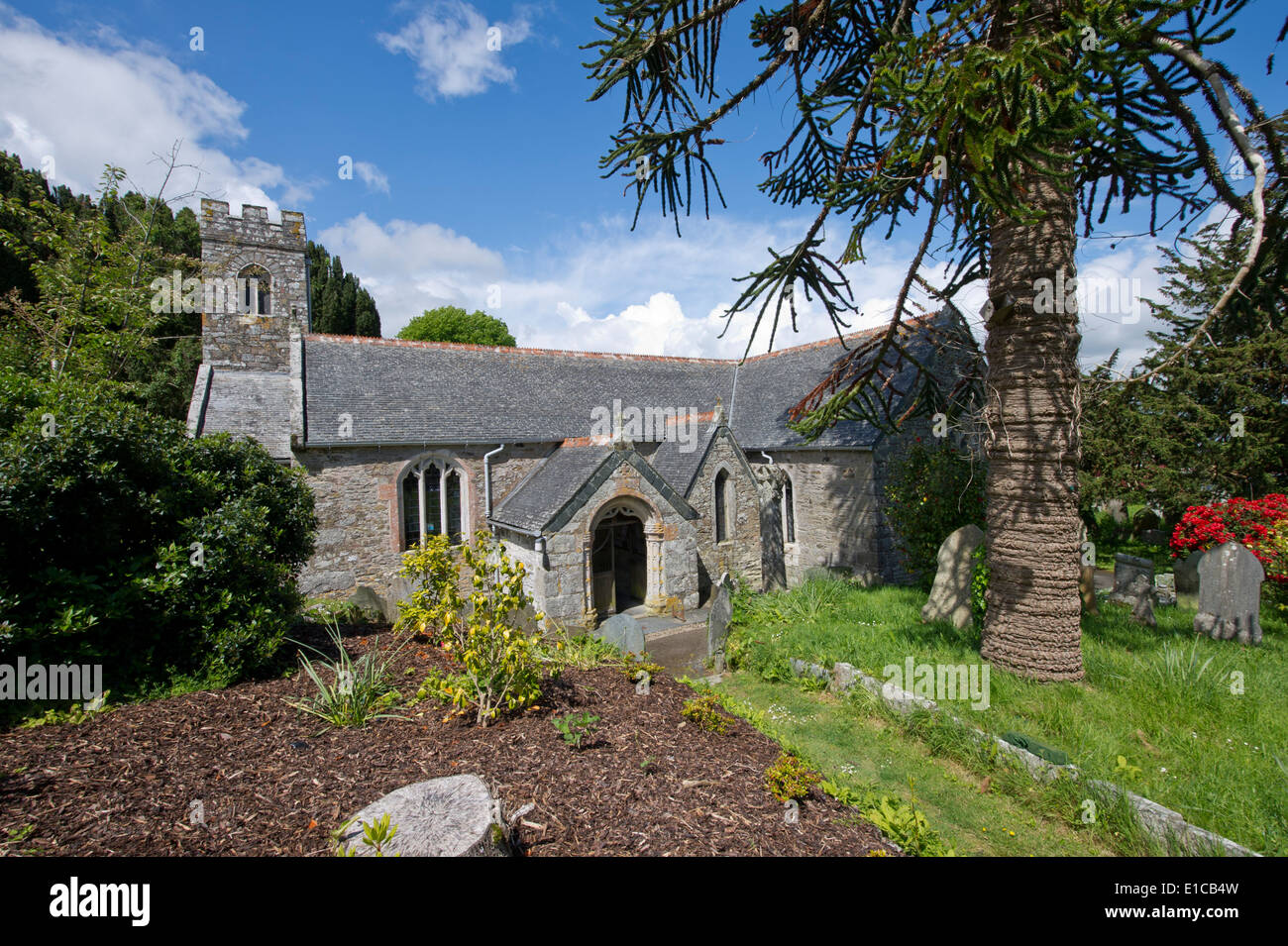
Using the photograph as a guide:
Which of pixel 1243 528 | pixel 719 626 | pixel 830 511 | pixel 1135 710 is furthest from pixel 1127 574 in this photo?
pixel 830 511

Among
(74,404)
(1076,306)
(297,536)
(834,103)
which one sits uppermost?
(834,103)

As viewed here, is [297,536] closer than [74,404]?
No

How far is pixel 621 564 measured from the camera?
16609 millimetres

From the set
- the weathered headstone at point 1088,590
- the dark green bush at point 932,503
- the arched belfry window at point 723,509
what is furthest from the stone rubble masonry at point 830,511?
the weathered headstone at point 1088,590

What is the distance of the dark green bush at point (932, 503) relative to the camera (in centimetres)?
1123

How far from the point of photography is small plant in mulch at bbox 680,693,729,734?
19.2 ft

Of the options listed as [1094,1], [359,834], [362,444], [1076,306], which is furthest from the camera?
[362,444]

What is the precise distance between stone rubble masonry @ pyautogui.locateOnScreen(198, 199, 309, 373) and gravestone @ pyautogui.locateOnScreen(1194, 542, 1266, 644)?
→ 24.9m

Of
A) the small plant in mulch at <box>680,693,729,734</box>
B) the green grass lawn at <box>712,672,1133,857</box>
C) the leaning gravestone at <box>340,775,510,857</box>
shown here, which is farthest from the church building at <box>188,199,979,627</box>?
the leaning gravestone at <box>340,775,510,857</box>

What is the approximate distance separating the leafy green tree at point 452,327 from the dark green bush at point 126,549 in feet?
119

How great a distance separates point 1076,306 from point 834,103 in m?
3.79
